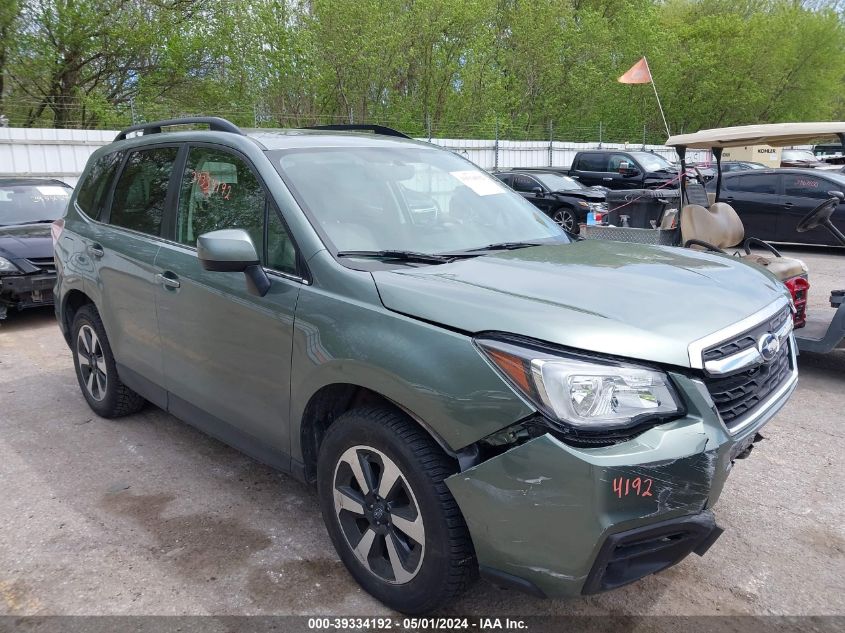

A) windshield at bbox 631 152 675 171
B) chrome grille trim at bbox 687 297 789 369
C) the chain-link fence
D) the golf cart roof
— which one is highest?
the chain-link fence

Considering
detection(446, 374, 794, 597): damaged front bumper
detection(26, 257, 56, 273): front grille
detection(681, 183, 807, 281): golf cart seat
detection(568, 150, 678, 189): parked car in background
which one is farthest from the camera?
detection(568, 150, 678, 189): parked car in background

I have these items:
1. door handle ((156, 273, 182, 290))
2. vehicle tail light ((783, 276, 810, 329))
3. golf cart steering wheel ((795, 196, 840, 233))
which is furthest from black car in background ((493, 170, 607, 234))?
door handle ((156, 273, 182, 290))

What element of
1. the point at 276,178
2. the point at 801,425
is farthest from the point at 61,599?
the point at 801,425

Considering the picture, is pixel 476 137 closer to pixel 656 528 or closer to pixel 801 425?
pixel 801 425

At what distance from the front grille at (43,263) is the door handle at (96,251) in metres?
3.39

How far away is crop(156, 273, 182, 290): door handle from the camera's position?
3514mm

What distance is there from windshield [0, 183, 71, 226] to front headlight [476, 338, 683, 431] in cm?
820

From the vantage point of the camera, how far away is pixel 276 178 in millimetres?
3068

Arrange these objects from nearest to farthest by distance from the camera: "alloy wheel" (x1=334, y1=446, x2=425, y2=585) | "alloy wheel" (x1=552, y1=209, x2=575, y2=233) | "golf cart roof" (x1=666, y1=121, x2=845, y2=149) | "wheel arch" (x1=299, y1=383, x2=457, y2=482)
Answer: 1. "alloy wheel" (x1=334, y1=446, x2=425, y2=585)
2. "wheel arch" (x1=299, y1=383, x2=457, y2=482)
3. "golf cart roof" (x1=666, y1=121, x2=845, y2=149)
4. "alloy wheel" (x1=552, y1=209, x2=575, y2=233)

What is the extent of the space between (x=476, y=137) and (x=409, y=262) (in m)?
23.4

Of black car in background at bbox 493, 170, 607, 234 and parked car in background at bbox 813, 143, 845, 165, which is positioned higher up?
parked car in background at bbox 813, 143, 845, 165

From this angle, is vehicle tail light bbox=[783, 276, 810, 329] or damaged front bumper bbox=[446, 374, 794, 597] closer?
damaged front bumper bbox=[446, 374, 794, 597]

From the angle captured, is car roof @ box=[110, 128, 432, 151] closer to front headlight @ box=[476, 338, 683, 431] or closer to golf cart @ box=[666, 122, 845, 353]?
front headlight @ box=[476, 338, 683, 431]

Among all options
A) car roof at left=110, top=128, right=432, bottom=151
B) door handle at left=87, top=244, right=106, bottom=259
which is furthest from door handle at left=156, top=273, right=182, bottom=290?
door handle at left=87, top=244, right=106, bottom=259
